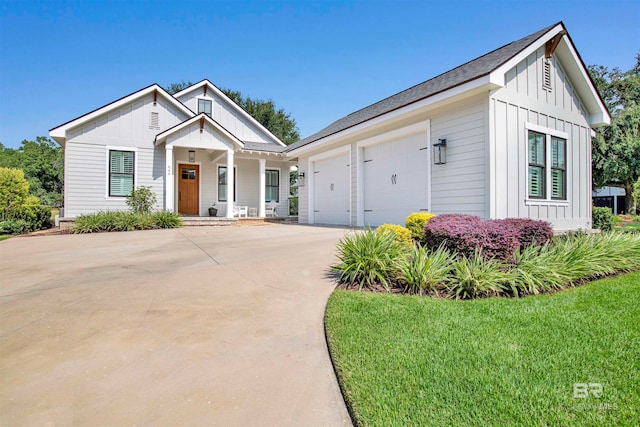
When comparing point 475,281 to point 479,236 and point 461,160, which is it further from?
point 461,160

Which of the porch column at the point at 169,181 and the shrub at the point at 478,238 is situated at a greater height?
the porch column at the point at 169,181

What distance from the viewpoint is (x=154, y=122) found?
13.4 metres

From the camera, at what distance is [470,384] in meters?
1.99

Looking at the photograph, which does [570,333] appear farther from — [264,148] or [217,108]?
[217,108]

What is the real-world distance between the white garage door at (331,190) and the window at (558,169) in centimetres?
583

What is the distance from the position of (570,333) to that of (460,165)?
531 cm

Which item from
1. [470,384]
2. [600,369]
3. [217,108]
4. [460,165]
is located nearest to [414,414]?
[470,384]

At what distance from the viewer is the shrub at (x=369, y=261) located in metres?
4.22

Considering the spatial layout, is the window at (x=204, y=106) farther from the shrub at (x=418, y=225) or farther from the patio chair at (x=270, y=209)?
the shrub at (x=418, y=225)

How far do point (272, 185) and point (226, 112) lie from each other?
467 centimetres

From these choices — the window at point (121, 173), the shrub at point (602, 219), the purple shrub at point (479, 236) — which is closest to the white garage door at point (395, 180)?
the purple shrub at point (479, 236)

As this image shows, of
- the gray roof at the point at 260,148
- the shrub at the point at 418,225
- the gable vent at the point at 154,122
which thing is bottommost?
the shrub at the point at 418,225

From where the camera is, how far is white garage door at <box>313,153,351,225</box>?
11.5 metres

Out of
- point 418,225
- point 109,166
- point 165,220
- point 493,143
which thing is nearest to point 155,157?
point 109,166
